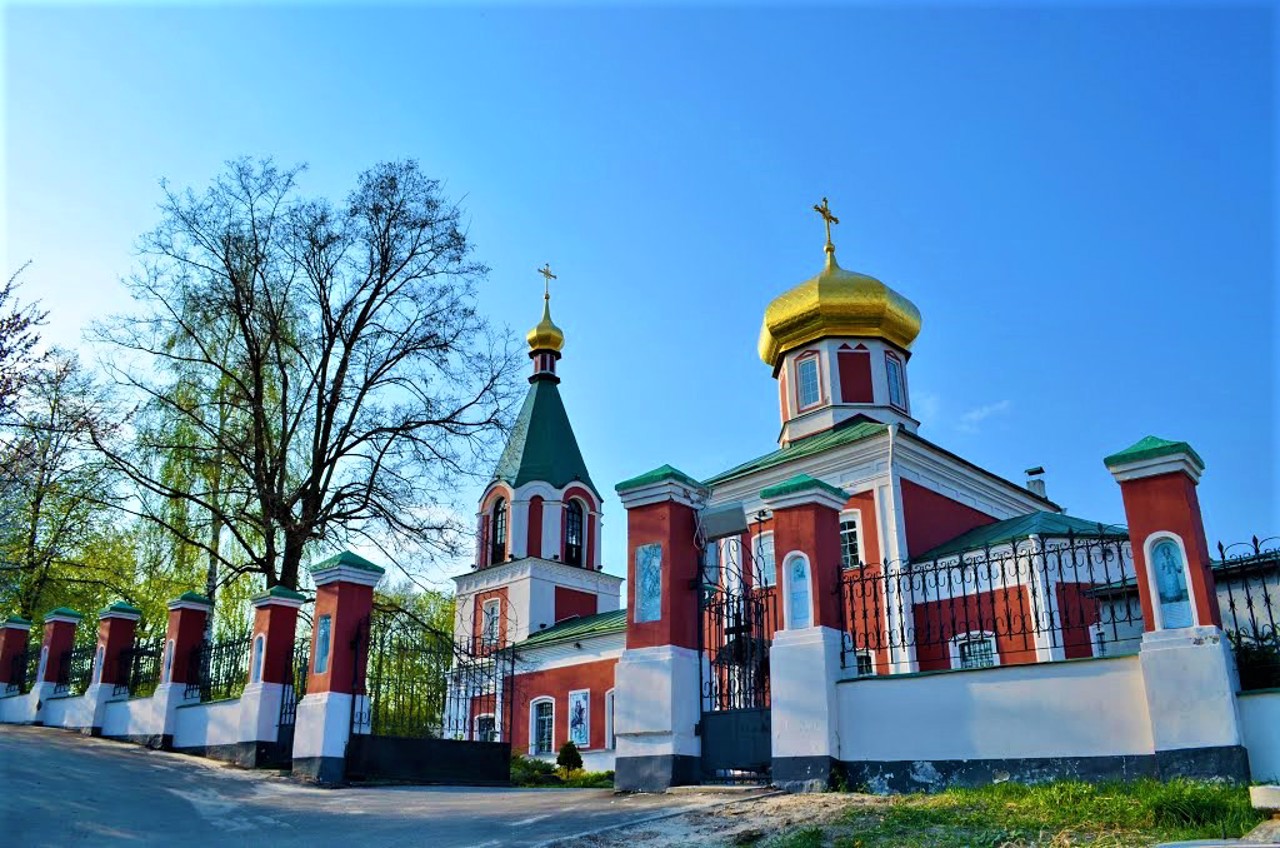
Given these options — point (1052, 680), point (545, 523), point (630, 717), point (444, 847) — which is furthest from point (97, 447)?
point (545, 523)

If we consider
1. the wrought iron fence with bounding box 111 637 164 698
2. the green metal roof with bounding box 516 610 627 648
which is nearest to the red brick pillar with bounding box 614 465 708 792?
the wrought iron fence with bounding box 111 637 164 698

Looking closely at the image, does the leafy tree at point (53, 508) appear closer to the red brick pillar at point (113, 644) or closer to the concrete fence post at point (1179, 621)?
the red brick pillar at point (113, 644)

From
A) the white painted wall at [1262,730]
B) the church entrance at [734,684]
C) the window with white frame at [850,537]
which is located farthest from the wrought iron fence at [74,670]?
the white painted wall at [1262,730]

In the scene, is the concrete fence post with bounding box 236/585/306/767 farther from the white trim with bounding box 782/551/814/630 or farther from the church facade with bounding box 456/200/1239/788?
the white trim with bounding box 782/551/814/630

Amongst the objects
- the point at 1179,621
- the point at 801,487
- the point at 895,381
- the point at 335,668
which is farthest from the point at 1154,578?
the point at 895,381

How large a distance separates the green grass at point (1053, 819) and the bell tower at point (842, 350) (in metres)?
17.2

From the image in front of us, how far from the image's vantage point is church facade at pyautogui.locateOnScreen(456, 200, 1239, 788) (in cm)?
905

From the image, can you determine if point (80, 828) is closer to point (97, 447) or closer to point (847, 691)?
point (847, 691)

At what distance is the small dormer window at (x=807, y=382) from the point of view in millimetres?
24453

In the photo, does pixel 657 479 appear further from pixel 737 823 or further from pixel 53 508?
pixel 53 508

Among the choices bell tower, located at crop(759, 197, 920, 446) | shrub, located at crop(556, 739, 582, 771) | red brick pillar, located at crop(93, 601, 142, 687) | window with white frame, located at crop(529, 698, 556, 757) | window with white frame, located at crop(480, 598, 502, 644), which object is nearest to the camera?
Result: red brick pillar, located at crop(93, 601, 142, 687)

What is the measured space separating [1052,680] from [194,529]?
1279 cm

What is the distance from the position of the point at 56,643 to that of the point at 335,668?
764 cm

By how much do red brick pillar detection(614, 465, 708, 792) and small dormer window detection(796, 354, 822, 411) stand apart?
1463 cm
